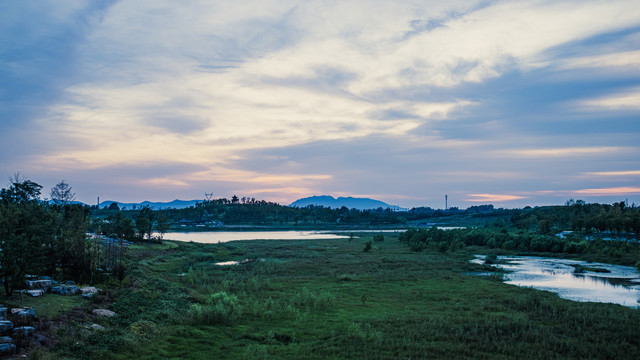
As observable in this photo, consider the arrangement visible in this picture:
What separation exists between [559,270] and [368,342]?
38.8m

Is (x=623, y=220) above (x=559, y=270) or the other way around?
above

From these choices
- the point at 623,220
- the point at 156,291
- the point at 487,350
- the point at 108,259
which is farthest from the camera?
the point at 623,220

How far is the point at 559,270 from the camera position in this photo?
46594 millimetres

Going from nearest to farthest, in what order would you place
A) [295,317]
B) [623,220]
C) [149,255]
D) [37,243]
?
[37,243] < [295,317] < [149,255] < [623,220]

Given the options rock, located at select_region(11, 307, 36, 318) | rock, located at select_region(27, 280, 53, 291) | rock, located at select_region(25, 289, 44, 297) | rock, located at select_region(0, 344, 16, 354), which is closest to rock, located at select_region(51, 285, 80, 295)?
rock, located at select_region(27, 280, 53, 291)

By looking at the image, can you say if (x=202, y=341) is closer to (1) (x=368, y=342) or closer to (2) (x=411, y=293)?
(1) (x=368, y=342)

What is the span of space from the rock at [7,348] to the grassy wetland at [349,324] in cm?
70

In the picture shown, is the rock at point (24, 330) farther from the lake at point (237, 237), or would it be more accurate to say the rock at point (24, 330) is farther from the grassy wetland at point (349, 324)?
the lake at point (237, 237)

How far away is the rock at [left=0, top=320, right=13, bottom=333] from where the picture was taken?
527 inches

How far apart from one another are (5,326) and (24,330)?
56 cm

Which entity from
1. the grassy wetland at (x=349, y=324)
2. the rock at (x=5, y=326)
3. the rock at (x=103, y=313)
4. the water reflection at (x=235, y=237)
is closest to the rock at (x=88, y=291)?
the grassy wetland at (x=349, y=324)

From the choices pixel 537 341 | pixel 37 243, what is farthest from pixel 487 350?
pixel 37 243

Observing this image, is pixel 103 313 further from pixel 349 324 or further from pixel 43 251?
pixel 349 324

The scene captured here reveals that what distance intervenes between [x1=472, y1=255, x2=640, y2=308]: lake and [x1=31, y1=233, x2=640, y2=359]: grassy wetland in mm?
4808
